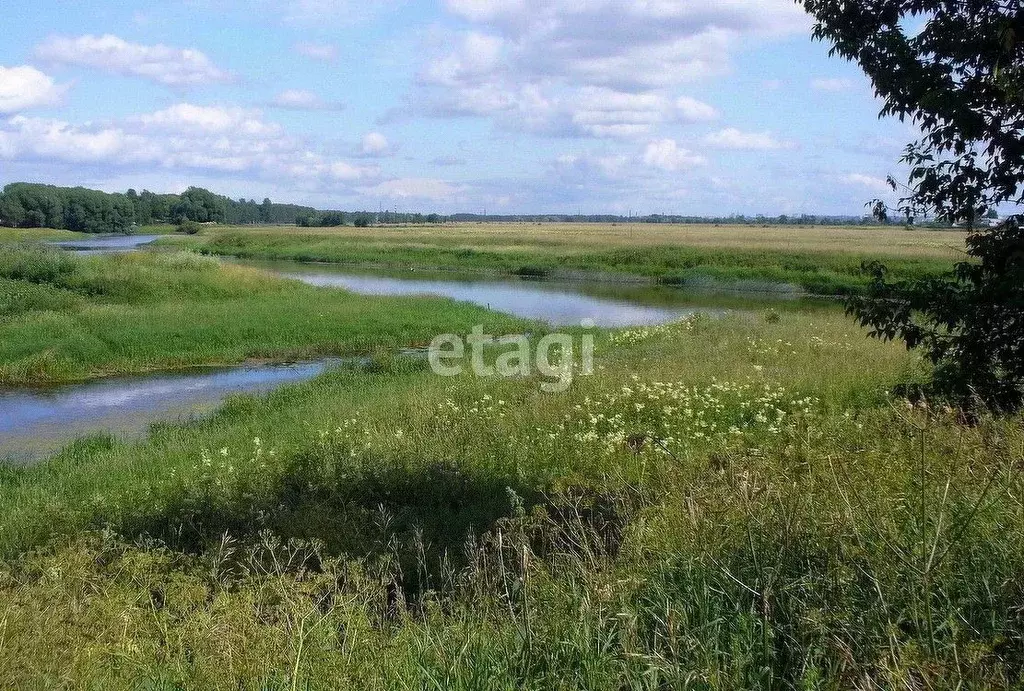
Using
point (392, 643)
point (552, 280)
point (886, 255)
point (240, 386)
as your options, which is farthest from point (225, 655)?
point (886, 255)

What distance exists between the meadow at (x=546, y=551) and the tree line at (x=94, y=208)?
137m

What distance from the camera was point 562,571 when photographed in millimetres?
4520

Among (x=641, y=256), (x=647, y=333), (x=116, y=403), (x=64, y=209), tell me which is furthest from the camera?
(x=64, y=209)

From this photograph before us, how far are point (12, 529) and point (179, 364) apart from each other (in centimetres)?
1450

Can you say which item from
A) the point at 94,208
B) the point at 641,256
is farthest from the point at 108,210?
the point at 641,256

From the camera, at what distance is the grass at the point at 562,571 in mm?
3271

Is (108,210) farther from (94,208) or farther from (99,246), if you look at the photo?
(99,246)

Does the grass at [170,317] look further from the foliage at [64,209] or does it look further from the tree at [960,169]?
the foliage at [64,209]

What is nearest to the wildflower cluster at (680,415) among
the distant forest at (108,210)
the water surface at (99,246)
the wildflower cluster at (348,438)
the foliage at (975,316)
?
the foliage at (975,316)

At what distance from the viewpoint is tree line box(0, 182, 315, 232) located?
431 feet

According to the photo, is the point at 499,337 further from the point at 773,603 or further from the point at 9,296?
the point at 773,603

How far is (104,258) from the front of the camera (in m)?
36.6

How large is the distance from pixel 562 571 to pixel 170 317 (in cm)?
2489

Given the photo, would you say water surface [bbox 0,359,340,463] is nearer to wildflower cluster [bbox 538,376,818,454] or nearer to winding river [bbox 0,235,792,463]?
winding river [bbox 0,235,792,463]
